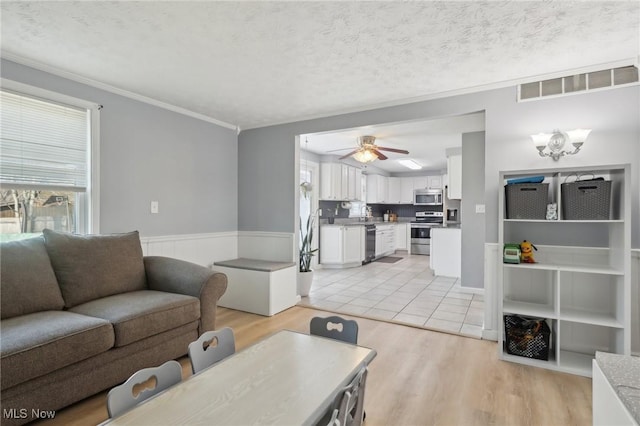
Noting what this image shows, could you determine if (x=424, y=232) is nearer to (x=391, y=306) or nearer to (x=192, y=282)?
(x=391, y=306)

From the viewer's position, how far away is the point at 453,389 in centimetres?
221

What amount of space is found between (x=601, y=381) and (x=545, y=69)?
2.58 m

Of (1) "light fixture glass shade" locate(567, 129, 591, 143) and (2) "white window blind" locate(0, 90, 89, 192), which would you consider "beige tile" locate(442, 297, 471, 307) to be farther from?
(2) "white window blind" locate(0, 90, 89, 192)

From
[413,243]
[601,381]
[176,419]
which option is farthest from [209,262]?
[413,243]

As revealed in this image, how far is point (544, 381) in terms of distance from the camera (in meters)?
2.31

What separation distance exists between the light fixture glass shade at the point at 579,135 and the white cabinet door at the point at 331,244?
4.33 meters

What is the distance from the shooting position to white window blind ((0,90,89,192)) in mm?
2496

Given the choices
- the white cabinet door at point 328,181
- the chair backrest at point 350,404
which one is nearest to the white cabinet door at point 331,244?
the white cabinet door at point 328,181

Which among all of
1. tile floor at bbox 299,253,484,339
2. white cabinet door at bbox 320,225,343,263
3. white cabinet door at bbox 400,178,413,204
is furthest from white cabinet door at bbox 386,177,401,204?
white cabinet door at bbox 320,225,343,263

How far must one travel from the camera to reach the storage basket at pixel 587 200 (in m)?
2.34

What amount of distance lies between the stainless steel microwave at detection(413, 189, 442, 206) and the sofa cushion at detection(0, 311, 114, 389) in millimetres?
8069

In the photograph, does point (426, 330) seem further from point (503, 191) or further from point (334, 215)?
point (334, 215)

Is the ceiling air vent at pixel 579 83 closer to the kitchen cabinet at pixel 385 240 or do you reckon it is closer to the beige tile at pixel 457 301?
the beige tile at pixel 457 301

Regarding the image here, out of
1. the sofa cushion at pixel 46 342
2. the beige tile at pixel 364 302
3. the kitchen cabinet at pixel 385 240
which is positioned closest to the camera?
the sofa cushion at pixel 46 342
